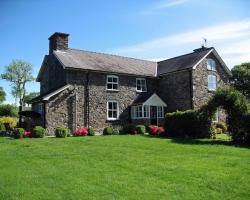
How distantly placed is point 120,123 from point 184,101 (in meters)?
6.56

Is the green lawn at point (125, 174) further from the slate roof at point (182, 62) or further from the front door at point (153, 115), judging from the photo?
the slate roof at point (182, 62)

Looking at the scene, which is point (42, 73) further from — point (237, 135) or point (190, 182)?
point (190, 182)

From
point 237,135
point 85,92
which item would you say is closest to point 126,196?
point 237,135

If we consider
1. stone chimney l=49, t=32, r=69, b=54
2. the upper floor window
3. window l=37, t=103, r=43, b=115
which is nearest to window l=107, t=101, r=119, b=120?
window l=37, t=103, r=43, b=115

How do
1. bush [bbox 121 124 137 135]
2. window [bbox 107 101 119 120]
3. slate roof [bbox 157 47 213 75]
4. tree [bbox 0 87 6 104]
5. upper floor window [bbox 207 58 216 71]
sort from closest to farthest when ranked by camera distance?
bush [bbox 121 124 137 135], window [bbox 107 101 119 120], slate roof [bbox 157 47 213 75], upper floor window [bbox 207 58 216 71], tree [bbox 0 87 6 104]

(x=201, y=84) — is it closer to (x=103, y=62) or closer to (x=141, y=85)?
(x=141, y=85)

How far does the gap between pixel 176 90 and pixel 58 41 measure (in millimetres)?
12364

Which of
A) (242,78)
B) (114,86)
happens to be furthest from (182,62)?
(242,78)

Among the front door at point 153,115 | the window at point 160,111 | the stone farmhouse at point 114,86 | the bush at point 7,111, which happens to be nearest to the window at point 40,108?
the stone farmhouse at point 114,86

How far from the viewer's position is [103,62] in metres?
30.5

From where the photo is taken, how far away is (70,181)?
358 inches

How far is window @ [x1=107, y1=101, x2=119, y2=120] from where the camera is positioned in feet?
93.9

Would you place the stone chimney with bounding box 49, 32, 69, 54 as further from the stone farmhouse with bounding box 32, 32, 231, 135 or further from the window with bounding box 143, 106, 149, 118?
the window with bounding box 143, 106, 149, 118

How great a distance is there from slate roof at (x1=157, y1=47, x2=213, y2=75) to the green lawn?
1678 cm
